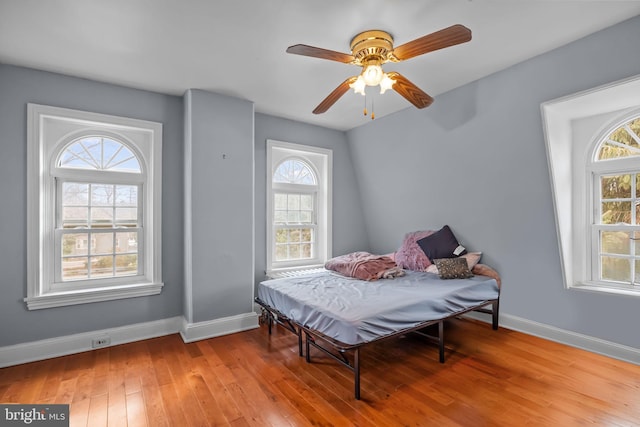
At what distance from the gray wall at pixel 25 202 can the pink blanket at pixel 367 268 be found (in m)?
1.88

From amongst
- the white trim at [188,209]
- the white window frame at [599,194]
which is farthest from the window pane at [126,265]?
the white window frame at [599,194]

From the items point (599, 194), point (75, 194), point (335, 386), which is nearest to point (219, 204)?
point (75, 194)

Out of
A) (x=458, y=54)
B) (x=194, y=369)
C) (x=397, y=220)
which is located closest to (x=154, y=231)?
(x=194, y=369)

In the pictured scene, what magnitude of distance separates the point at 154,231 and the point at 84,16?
200 cm

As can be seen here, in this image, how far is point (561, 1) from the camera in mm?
1986

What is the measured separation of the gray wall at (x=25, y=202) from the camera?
271cm

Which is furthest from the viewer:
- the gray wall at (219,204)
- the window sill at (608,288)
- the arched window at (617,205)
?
the gray wall at (219,204)

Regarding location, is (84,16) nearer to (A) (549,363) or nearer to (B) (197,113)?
(B) (197,113)

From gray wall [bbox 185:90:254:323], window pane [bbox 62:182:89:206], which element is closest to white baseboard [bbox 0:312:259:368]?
gray wall [bbox 185:90:254:323]

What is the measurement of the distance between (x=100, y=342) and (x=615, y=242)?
16.4 ft

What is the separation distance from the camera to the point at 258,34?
2307 mm

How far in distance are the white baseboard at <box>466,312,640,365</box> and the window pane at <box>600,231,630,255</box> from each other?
830 millimetres

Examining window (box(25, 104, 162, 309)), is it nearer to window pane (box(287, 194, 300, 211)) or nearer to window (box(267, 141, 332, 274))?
window (box(267, 141, 332, 274))

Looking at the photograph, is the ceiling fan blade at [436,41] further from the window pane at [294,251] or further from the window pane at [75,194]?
the window pane at [75,194]
